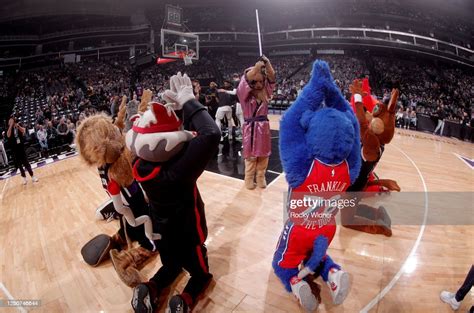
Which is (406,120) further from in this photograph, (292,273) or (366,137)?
(292,273)

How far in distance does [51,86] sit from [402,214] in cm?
2138

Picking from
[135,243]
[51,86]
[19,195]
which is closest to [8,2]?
[51,86]

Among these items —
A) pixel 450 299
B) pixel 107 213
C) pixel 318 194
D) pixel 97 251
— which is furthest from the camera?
pixel 107 213

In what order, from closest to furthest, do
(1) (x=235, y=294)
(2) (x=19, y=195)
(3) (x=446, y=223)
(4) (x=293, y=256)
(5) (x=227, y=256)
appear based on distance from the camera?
(4) (x=293, y=256) < (1) (x=235, y=294) < (5) (x=227, y=256) < (3) (x=446, y=223) < (2) (x=19, y=195)

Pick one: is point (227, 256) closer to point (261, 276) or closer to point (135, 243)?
point (261, 276)

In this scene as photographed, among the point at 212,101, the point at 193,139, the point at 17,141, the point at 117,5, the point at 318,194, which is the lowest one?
the point at 17,141

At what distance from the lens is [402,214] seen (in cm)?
313

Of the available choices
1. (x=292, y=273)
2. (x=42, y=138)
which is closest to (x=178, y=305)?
(x=292, y=273)

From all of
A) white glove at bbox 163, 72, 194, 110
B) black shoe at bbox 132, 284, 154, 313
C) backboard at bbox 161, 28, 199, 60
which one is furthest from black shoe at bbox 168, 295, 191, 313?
backboard at bbox 161, 28, 199, 60

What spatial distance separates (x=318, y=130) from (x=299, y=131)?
15cm

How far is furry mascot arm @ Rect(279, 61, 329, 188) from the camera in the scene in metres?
1.66

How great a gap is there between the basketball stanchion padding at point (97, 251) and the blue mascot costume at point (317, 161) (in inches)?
68.8

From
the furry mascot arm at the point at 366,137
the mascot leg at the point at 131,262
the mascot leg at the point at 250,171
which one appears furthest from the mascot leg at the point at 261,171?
the mascot leg at the point at 131,262

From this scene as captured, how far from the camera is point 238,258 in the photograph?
237 cm
